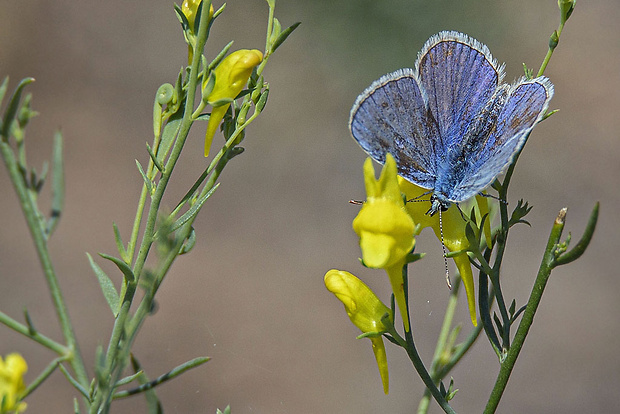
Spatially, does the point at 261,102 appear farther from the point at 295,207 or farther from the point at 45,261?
the point at 295,207

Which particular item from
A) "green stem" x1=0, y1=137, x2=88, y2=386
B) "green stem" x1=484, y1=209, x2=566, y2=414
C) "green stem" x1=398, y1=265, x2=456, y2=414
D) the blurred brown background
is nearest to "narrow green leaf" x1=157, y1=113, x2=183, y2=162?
"green stem" x1=0, y1=137, x2=88, y2=386

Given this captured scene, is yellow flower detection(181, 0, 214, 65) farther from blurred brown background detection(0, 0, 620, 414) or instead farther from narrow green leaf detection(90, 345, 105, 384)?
blurred brown background detection(0, 0, 620, 414)

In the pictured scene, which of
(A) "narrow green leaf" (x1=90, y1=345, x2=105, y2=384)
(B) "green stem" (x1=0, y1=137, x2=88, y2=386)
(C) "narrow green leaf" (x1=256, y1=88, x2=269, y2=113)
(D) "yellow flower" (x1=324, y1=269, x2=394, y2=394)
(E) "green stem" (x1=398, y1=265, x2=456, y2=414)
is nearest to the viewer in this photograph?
(A) "narrow green leaf" (x1=90, y1=345, x2=105, y2=384)

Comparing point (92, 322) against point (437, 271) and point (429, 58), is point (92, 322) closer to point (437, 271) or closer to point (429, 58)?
point (437, 271)

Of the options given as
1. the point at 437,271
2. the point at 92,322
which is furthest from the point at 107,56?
the point at 437,271

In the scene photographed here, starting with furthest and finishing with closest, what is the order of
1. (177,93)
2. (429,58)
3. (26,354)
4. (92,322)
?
1. (92,322)
2. (26,354)
3. (429,58)
4. (177,93)

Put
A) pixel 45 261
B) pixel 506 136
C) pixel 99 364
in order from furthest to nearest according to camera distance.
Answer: pixel 506 136, pixel 45 261, pixel 99 364

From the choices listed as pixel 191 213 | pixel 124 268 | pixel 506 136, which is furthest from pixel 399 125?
pixel 124 268

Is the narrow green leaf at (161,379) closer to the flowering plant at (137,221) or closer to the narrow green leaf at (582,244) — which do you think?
the flowering plant at (137,221)
